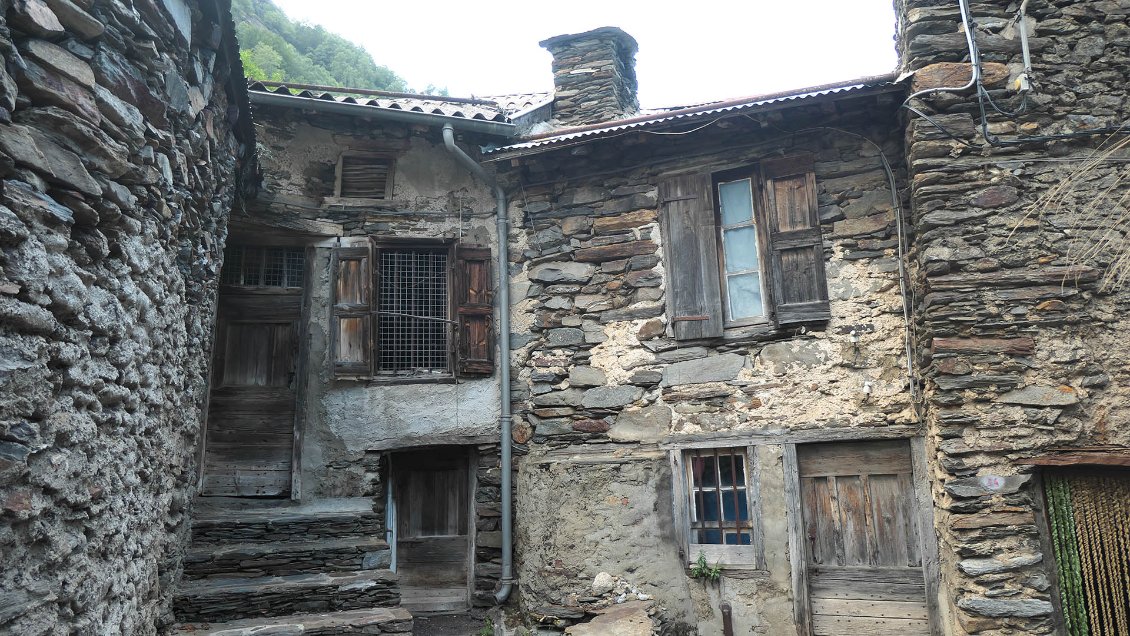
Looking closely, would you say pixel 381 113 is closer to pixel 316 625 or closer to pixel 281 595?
pixel 281 595

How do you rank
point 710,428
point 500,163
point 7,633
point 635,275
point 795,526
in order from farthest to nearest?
point 500,163
point 635,275
point 710,428
point 795,526
point 7,633

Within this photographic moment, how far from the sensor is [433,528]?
7211 millimetres

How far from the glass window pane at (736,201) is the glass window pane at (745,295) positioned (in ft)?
1.57

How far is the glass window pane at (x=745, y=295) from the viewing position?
245 inches

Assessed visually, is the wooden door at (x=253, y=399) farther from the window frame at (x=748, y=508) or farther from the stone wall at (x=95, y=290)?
the window frame at (x=748, y=508)

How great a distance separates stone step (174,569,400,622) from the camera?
205 inches

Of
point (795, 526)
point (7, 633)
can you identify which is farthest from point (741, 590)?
point (7, 633)

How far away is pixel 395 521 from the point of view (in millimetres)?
7113

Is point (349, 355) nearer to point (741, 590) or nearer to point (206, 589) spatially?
point (206, 589)

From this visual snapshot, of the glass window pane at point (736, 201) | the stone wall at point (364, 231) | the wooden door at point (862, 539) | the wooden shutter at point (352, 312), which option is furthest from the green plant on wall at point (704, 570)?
the wooden shutter at point (352, 312)

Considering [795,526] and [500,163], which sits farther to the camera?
[500,163]

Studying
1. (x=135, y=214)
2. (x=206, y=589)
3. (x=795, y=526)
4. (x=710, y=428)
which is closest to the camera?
(x=135, y=214)

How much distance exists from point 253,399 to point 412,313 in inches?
62.7

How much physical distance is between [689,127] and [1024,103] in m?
2.34
